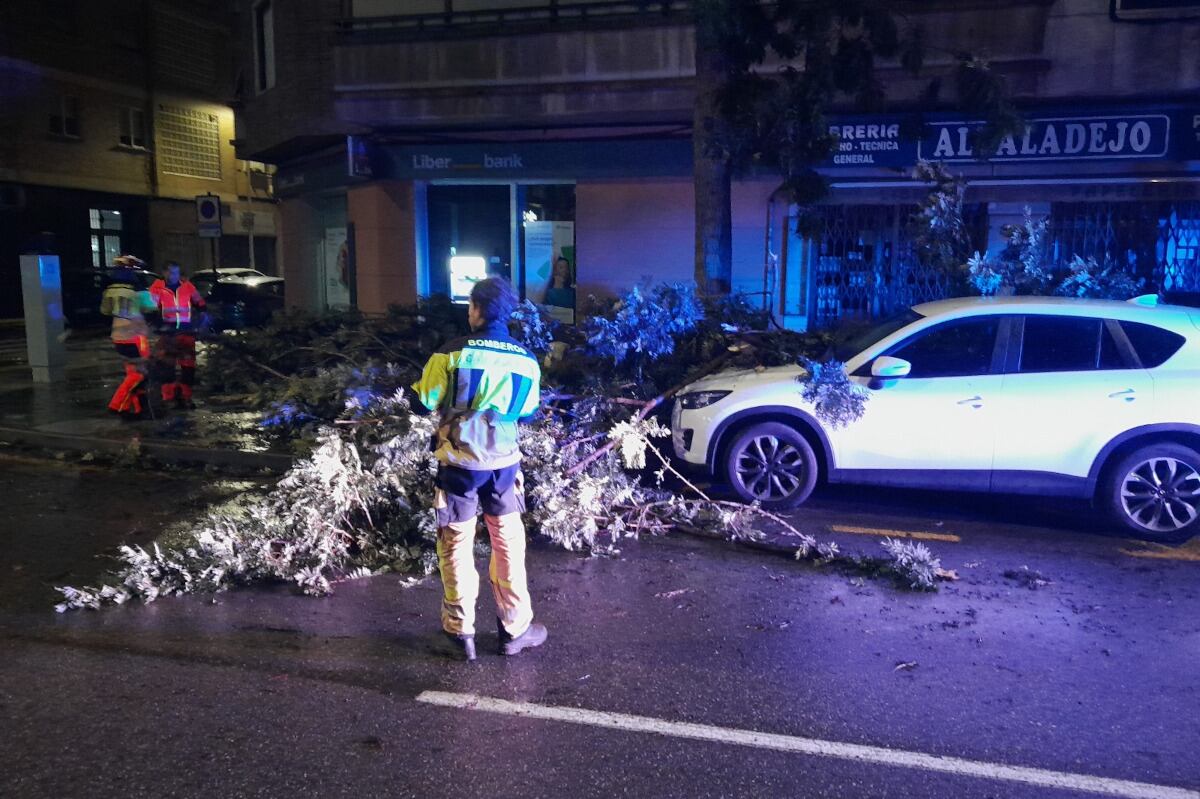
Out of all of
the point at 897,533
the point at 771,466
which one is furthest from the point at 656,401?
the point at 897,533

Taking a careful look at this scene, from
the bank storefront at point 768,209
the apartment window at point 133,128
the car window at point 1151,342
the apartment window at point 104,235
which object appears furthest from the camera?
the apartment window at point 133,128

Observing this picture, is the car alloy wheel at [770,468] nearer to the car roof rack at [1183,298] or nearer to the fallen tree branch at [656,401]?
the fallen tree branch at [656,401]

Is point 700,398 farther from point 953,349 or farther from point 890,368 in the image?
point 953,349

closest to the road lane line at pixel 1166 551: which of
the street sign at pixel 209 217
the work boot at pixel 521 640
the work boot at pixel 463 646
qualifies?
the work boot at pixel 521 640

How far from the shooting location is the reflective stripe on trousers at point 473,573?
461 centimetres

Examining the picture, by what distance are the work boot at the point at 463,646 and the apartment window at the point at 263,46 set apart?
15693mm

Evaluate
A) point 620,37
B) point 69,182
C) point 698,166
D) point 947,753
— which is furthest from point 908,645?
point 69,182

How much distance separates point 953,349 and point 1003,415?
629 mm

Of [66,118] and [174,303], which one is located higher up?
[66,118]

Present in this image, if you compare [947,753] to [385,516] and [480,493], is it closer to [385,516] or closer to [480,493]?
[480,493]

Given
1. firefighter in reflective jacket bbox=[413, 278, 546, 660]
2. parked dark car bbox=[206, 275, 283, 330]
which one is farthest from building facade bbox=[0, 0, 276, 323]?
firefighter in reflective jacket bbox=[413, 278, 546, 660]

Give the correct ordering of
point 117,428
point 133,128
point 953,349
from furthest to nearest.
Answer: point 133,128 < point 117,428 < point 953,349

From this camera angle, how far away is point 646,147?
46.8 feet

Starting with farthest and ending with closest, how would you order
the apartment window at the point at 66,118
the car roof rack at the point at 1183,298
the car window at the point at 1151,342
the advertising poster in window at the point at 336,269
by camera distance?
the apartment window at the point at 66,118
the advertising poster in window at the point at 336,269
the car roof rack at the point at 1183,298
the car window at the point at 1151,342
